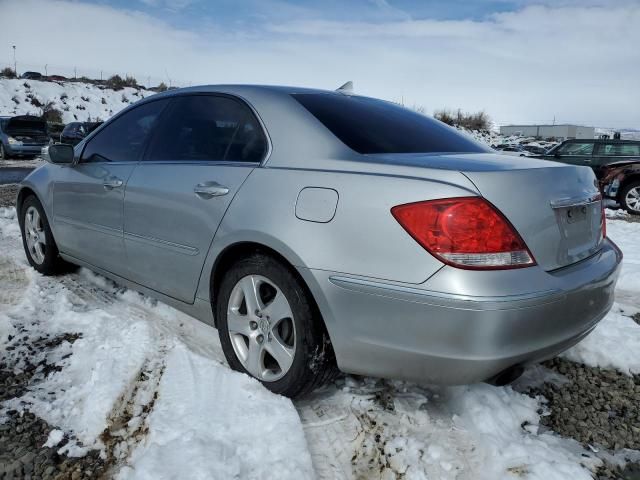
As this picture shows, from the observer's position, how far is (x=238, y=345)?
252 cm

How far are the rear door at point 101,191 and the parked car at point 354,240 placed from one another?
0.11 m

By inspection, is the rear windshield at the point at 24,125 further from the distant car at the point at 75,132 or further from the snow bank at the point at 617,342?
the snow bank at the point at 617,342

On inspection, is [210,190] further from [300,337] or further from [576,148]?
[576,148]

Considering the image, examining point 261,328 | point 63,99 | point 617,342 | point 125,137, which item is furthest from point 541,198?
point 63,99

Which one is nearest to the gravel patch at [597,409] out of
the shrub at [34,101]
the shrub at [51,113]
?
the shrub at [51,113]

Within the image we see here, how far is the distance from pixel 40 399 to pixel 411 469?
5.49 ft

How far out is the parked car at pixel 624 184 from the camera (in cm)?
987

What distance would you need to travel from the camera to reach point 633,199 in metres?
9.91

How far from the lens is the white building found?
199 ft

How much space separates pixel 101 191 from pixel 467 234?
249 cm

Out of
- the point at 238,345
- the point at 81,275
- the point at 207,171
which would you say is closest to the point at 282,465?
the point at 238,345

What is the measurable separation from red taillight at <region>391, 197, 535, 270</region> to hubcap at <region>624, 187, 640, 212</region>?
31.5ft

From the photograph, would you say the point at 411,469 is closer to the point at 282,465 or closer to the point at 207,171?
the point at 282,465

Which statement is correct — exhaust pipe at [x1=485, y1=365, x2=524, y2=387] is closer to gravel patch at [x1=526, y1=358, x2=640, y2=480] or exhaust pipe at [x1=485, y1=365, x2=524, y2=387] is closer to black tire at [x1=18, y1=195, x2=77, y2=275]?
gravel patch at [x1=526, y1=358, x2=640, y2=480]
